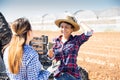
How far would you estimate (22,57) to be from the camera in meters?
3.83

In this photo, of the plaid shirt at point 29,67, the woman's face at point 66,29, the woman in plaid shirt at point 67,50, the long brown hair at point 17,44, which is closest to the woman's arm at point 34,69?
the plaid shirt at point 29,67

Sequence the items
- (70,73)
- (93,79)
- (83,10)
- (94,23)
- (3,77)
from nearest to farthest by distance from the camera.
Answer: (70,73)
(3,77)
(93,79)
(94,23)
(83,10)

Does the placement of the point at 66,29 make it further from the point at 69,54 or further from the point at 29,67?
the point at 29,67

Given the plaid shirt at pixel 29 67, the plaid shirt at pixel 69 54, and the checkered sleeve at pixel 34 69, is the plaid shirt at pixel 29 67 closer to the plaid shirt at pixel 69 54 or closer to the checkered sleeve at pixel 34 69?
the checkered sleeve at pixel 34 69

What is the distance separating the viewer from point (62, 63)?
→ 203 inches

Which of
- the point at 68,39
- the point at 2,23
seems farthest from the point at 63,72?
the point at 2,23

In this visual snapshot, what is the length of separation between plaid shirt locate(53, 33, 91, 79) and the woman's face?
10 cm

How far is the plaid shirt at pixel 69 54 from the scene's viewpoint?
16.9 feet

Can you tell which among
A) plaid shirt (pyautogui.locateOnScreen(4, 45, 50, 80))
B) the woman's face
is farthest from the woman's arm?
the woman's face

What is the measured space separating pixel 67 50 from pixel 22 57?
4.78 feet

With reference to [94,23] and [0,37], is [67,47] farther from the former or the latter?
[94,23]

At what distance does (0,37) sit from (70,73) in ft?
5.52

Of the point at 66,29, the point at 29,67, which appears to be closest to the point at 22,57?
the point at 29,67

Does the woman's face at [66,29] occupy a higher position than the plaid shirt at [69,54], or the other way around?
the woman's face at [66,29]
